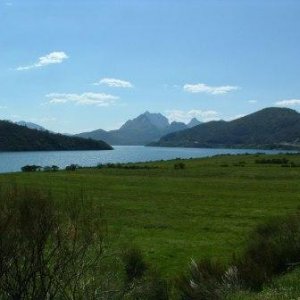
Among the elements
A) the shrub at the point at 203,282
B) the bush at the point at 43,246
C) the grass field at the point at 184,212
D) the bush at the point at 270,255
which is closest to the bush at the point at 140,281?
the shrub at the point at 203,282

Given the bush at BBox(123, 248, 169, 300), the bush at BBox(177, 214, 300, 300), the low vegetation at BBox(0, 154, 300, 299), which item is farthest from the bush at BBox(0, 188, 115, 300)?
the bush at BBox(177, 214, 300, 300)

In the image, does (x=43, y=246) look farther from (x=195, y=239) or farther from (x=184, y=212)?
(x=184, y=212)

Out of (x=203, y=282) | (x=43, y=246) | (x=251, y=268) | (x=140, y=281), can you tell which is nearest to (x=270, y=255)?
(x=251, y=268)

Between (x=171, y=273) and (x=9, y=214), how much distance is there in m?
7.80

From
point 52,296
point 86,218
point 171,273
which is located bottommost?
point 171,273

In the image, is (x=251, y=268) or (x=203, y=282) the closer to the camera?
(x=203, y=282)

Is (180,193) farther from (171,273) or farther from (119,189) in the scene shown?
(171,273)

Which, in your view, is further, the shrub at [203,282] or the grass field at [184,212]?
the grass field at [184,212]

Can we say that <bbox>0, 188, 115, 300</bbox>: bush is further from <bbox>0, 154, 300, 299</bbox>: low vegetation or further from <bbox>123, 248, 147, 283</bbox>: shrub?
<bbox>123, 248, 147, 283</bbox>: shrub

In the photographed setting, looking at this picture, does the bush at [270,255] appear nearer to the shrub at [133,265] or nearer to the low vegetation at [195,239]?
the low vegetation at [195,239]

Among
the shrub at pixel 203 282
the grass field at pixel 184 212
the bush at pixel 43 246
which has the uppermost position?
the bush at pixel 43 246

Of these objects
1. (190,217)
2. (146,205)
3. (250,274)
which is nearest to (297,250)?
(250,274)

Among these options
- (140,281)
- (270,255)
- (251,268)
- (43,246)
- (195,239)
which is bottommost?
(195,239)

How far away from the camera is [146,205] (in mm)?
33875
